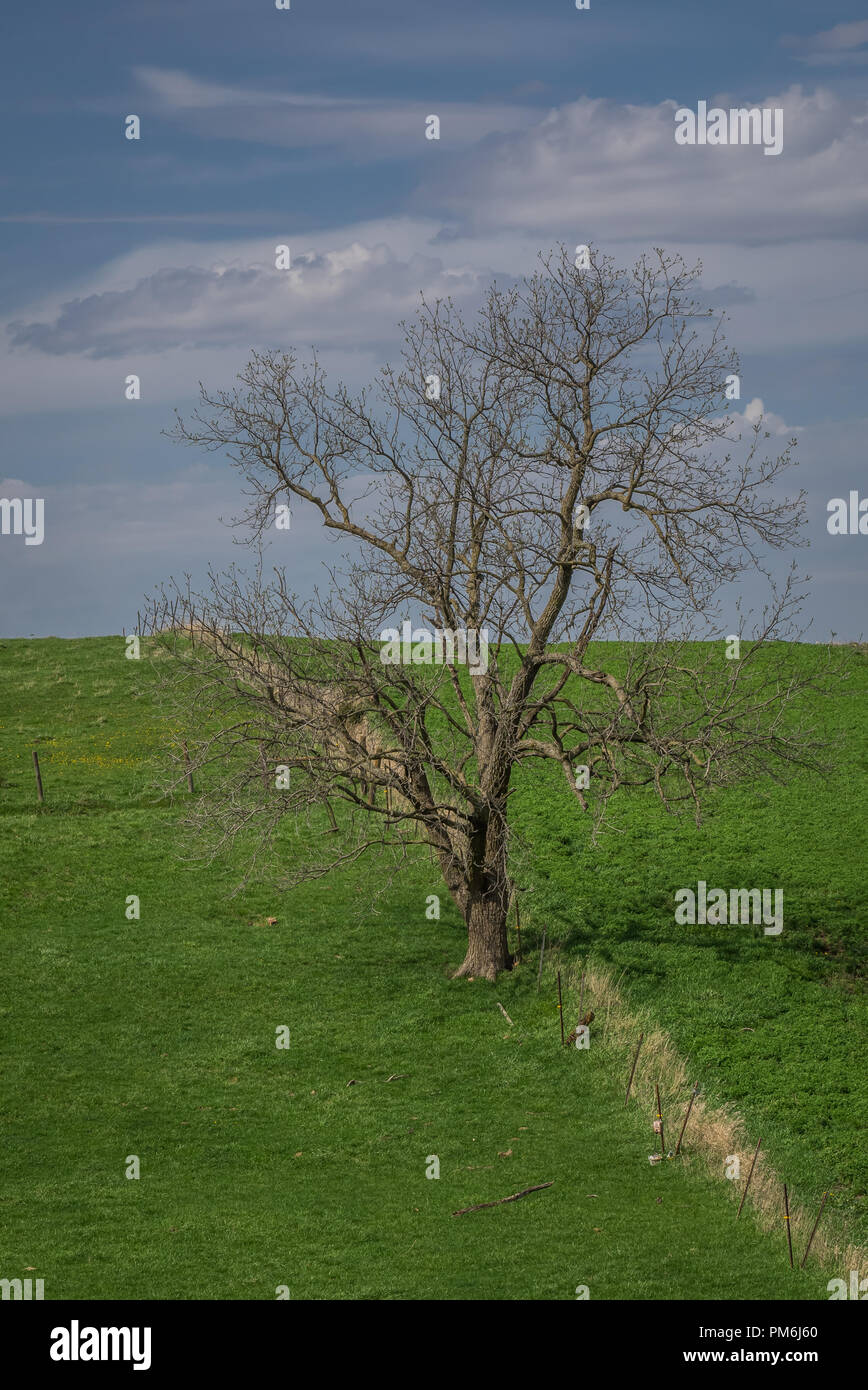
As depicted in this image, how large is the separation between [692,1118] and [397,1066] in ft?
19.5

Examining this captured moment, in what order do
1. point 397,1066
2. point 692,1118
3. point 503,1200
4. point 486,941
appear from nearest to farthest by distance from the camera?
point 503,1200
point 692,1118
point 397,1066
point 486,941

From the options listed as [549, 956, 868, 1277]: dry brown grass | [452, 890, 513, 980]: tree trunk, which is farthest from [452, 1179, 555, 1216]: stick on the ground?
[452, 890, 513, 980]: tree trunk

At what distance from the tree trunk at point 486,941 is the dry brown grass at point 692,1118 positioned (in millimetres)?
1252

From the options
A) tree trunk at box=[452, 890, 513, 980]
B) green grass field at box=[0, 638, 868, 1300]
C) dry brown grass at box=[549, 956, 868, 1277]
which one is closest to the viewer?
green grass field at box=[0, 638, 868, 1300]

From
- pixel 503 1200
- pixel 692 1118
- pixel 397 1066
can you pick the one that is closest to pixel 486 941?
pixel 397 1066

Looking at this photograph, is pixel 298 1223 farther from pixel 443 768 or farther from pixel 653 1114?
pixel 443 768

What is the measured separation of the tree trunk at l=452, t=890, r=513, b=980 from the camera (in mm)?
27719

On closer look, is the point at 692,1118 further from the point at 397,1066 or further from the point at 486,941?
the point at 486,941

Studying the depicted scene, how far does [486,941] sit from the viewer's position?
28.1 m

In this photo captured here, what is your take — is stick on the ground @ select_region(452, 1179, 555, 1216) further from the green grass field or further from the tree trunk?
the tree trunk

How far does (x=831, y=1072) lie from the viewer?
24.9 metres

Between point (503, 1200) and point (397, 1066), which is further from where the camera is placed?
point (397, 1066)

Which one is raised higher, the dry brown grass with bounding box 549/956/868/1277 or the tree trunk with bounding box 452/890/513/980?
the tree trunk with bounding box 452/890/513/980

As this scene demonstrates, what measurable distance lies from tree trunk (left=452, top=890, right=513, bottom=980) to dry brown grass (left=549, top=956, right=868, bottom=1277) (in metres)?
1.25
